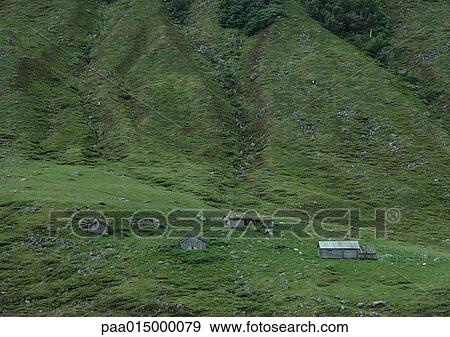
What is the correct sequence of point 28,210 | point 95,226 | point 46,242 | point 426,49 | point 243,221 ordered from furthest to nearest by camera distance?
point 426,49 → point 28,210 → point 243,221 → point 95,226 → point 46,242

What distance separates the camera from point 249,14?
16150 centimetres

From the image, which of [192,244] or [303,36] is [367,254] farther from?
[303,36]

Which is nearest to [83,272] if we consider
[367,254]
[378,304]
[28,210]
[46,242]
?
[46,242]

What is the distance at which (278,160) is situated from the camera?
102 meters

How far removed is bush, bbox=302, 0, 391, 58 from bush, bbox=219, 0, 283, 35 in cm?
1135

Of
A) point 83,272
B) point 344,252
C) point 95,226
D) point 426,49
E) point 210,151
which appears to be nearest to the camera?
point 83,272

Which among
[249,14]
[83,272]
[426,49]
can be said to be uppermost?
[249,14]

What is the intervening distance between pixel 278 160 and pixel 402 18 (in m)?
80.6

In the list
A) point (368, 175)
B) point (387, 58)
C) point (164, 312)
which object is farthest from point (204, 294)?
point (387, 58)

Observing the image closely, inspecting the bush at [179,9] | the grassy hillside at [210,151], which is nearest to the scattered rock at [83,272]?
the grassy hillside at [210,151]

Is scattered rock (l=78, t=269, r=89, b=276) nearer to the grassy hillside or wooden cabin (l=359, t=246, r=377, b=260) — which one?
the grassy hillside

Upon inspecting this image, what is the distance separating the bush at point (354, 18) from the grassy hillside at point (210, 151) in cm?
498

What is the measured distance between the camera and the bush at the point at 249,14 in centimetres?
15712

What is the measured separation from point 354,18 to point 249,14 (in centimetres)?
2697
